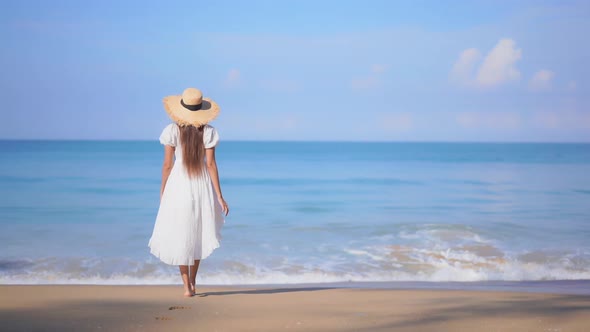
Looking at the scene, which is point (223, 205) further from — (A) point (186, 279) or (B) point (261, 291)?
Result: (B) point (261, 291)

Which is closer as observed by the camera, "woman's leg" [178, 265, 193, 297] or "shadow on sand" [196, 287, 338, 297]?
"woman's leg" [178, 265, 193, 297]

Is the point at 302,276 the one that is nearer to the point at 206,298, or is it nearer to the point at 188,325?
the point at 206,298

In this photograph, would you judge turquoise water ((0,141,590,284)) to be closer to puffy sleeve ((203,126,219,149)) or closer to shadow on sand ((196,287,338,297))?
shadow on sand ((196,287,338,297))

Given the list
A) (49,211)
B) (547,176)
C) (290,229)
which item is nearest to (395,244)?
(290,229)

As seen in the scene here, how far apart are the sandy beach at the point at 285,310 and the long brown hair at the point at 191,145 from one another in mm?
944

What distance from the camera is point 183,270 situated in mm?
4512

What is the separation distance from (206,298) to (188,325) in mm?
844

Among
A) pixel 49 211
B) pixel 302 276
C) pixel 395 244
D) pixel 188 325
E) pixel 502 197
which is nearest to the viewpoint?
pixel 188 325

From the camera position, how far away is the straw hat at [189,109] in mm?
4309

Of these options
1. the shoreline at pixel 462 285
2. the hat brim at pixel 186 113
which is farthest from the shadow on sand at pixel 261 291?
the hat brim at pixel 186 113

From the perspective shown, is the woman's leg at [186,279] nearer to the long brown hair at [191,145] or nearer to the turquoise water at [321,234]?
the long brown hair at [191,145]

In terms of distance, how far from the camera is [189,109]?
4352 mm

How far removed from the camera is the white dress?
434 cm

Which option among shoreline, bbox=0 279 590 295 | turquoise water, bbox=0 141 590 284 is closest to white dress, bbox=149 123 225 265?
shoreline, bbox=0 279 590 295
